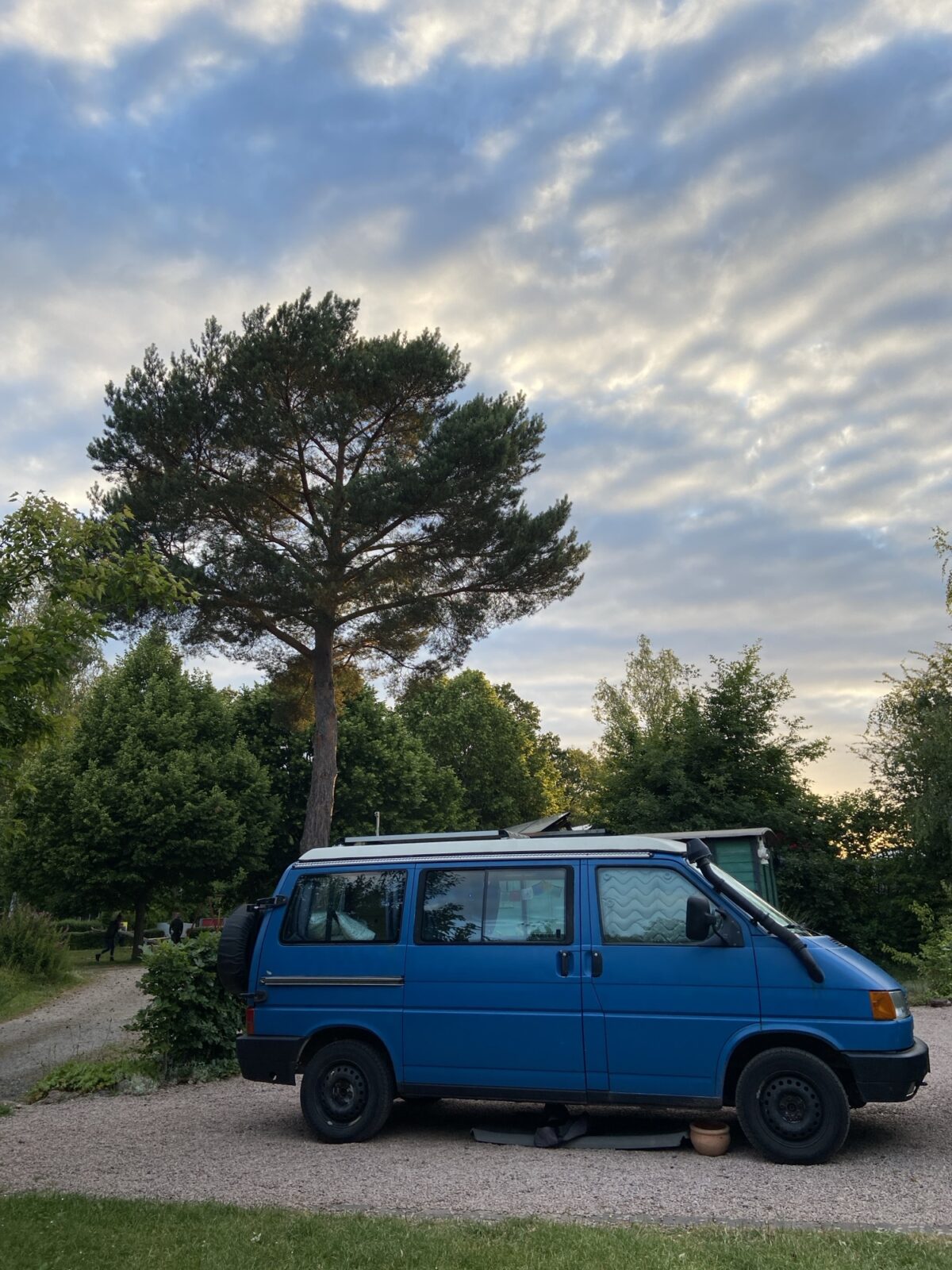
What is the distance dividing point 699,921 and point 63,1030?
13305 mm

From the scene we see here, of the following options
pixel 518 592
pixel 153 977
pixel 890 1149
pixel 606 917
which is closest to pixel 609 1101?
pixel 606 917

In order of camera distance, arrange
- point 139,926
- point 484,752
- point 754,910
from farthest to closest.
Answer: point 484,752
point 139,926
point 754,910

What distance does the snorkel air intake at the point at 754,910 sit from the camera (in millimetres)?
7258

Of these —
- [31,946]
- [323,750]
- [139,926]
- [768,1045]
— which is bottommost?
[768,1045]

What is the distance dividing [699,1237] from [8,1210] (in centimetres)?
399

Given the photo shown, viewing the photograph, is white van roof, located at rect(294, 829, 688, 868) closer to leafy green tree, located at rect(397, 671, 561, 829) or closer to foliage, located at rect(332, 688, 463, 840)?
foliage, located at rect(332, 688, 463, 840)

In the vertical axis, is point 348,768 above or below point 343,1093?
above

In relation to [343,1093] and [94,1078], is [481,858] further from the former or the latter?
[94,1078]

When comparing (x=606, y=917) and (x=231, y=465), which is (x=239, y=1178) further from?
(x=231, y=465)

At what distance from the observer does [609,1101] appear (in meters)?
7.58

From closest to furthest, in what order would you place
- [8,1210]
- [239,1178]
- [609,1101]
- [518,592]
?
[8,1210]
[239,1178]
[609,1101]
[518,592]

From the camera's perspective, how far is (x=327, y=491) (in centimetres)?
2697

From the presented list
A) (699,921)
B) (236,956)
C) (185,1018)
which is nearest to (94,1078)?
(185,1018)

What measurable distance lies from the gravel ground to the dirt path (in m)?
3.61
